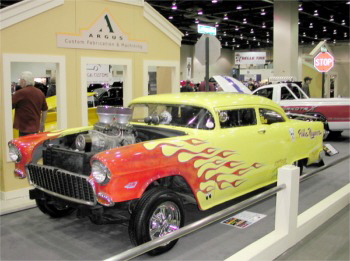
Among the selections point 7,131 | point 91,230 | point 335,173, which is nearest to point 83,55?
point 7,131

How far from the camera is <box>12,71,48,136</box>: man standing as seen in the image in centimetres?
614

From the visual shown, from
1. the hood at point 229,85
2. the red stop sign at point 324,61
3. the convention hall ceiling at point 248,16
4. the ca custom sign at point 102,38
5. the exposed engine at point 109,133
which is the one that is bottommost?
the exposed engine at point 109,133

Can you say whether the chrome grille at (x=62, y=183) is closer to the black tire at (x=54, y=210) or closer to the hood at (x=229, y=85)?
the black tire at (x=54, y=210)

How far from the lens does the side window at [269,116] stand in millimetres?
5723

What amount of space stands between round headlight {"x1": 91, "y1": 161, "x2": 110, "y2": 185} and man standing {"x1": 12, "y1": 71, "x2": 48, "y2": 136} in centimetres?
302

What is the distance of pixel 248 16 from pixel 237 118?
64.3ft

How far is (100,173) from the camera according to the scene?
3598mm

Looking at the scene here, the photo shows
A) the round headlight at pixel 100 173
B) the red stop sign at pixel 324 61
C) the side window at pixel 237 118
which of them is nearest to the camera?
the round headlight at pixel 100 173

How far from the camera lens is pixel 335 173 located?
7.49 metres

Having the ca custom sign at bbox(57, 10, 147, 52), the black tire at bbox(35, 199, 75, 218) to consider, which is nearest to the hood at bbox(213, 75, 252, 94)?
the ca custom sign at bbox(57, 10, 147, 52)

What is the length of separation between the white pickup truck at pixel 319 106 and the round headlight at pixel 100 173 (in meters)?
8.40

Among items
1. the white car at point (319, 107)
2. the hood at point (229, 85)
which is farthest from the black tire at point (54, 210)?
the white car at point (319, 107)

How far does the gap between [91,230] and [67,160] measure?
103 centimetres

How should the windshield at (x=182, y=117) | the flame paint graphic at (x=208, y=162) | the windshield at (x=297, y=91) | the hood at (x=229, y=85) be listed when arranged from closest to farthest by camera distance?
1. the flame paint graphic at (x=208, y=162)
2. the windshield at (x=182, y=117)
3. the hood at (x=229, y=85)
4. the windshield at (x=297, y=91)
